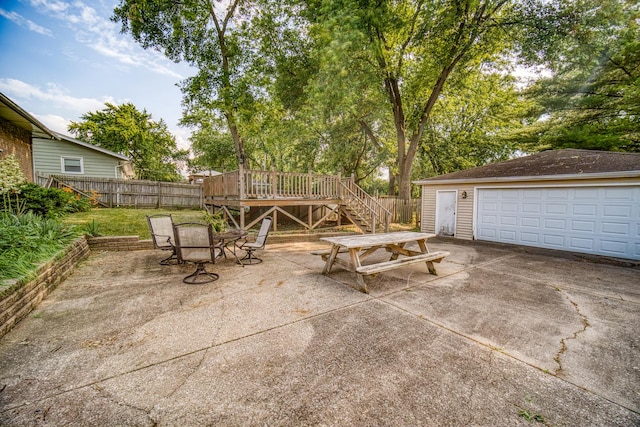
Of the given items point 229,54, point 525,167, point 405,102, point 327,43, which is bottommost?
point 525,167

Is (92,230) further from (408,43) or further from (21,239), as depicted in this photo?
(408,43)

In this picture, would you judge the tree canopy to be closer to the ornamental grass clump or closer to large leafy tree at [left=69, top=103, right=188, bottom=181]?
the ornamental grass clump

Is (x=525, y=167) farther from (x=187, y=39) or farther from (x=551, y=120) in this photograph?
(x=187, y=39)

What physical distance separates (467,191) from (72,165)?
63.5ft

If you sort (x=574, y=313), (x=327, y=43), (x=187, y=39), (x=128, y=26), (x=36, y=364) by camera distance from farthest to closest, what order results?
(x=187, y=39), (x=128, y=26), (x=327, y=43), (x=574, y=313), (x=36, y=364)

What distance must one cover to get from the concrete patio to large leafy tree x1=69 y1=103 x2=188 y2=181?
993 inches

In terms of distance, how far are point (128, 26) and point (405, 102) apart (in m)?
13.8

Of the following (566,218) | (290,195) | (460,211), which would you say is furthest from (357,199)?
(566,218)

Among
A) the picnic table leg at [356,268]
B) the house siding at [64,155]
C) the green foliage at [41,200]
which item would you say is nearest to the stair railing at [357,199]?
the picnic table leg at [356,268]

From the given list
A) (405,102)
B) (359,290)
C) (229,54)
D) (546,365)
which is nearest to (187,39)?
(229,54)

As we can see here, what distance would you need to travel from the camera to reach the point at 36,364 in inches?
91.8

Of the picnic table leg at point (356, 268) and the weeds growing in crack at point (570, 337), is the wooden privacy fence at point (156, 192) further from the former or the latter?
the weeds growing in crack at point (570, 337)

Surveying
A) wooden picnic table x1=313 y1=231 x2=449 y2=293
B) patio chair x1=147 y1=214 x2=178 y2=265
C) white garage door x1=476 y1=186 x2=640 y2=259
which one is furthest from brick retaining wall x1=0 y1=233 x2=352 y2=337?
white garage door x1=476 y1=186 x2=640 y2=259

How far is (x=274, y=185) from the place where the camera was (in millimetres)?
9477
